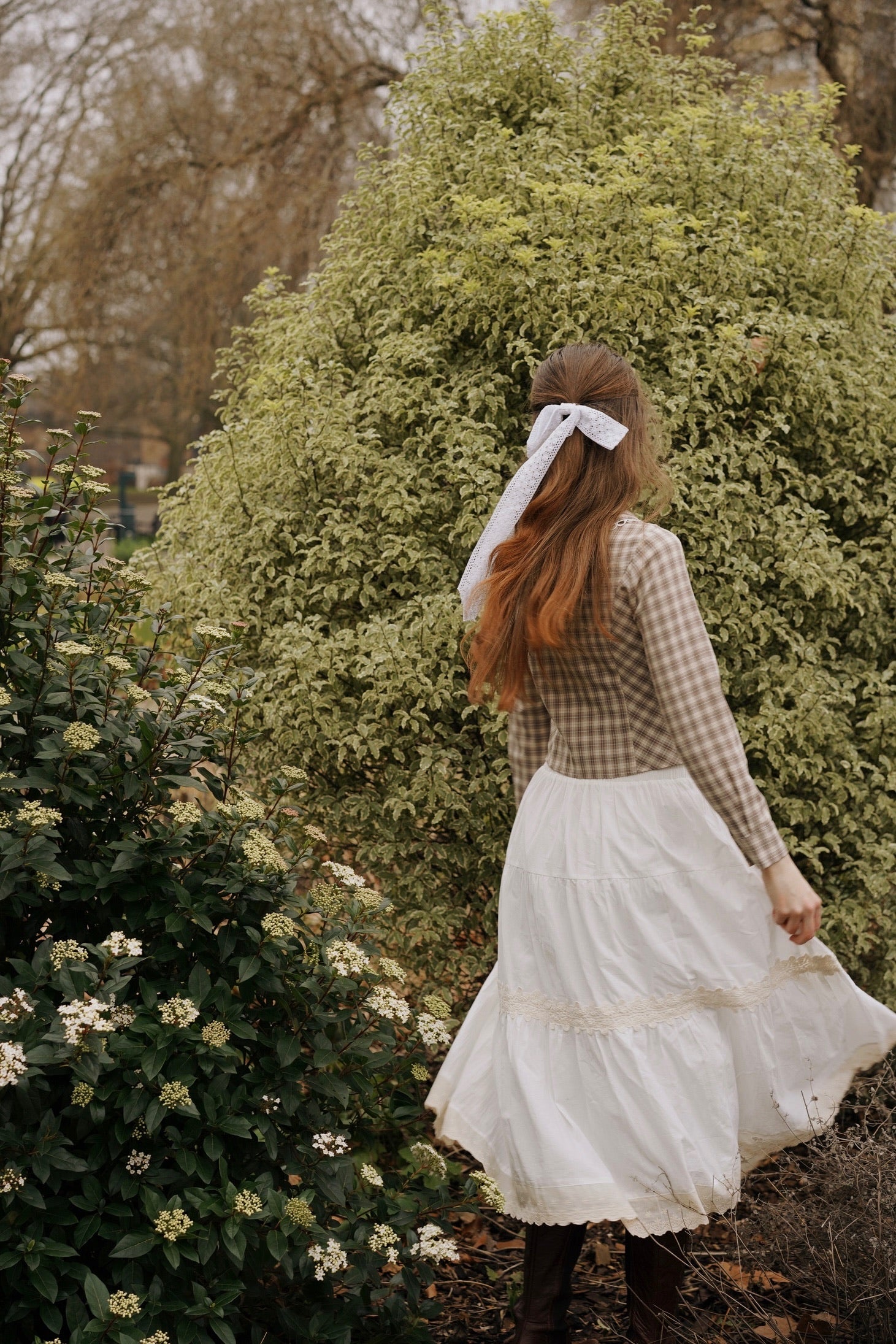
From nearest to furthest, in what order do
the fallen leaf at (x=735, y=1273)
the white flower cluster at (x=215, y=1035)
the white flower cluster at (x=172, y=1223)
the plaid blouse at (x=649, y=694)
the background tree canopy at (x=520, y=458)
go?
the white flower cluster at (x=172, y=1223), the white flower cluster at (x=215, y=1035), the plaid blouse at (x=649, y=694), the fallen leaf at (x=735, y=1273), the background tree canopy at (x=520, y=458)

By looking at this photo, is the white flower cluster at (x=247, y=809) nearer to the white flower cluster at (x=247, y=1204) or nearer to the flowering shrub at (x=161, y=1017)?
the flowering shrub at (x=161, y=1017)

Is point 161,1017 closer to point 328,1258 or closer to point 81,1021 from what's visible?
point 81,1021

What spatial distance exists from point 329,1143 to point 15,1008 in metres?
0.58

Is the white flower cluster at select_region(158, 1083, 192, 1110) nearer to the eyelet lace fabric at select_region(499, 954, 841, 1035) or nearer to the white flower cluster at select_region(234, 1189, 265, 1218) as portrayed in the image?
the white flower cluster at select_region(234, 1189, 265, 1218)

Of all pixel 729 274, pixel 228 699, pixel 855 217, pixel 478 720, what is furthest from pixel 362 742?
pixel 855 217

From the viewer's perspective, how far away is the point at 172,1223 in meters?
1.73

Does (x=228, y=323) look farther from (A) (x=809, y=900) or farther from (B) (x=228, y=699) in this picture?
(A) (x=809, y=900)

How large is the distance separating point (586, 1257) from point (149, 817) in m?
1.63


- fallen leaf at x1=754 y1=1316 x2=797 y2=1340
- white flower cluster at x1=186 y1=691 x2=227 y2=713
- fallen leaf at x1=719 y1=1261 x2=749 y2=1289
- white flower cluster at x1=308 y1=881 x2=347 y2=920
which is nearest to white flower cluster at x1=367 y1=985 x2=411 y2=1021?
white flower cluster at x1=308 y1=881 x2=347 y2=920

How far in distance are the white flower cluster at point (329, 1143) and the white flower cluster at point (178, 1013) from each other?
30 centimetres

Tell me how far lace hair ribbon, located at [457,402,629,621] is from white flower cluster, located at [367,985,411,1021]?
2.41 feet

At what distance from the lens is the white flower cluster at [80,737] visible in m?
1.79

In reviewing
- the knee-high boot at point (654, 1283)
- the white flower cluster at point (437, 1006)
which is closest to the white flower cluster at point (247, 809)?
the white flower cluster at point (437, 1006)

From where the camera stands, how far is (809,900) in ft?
6.43
